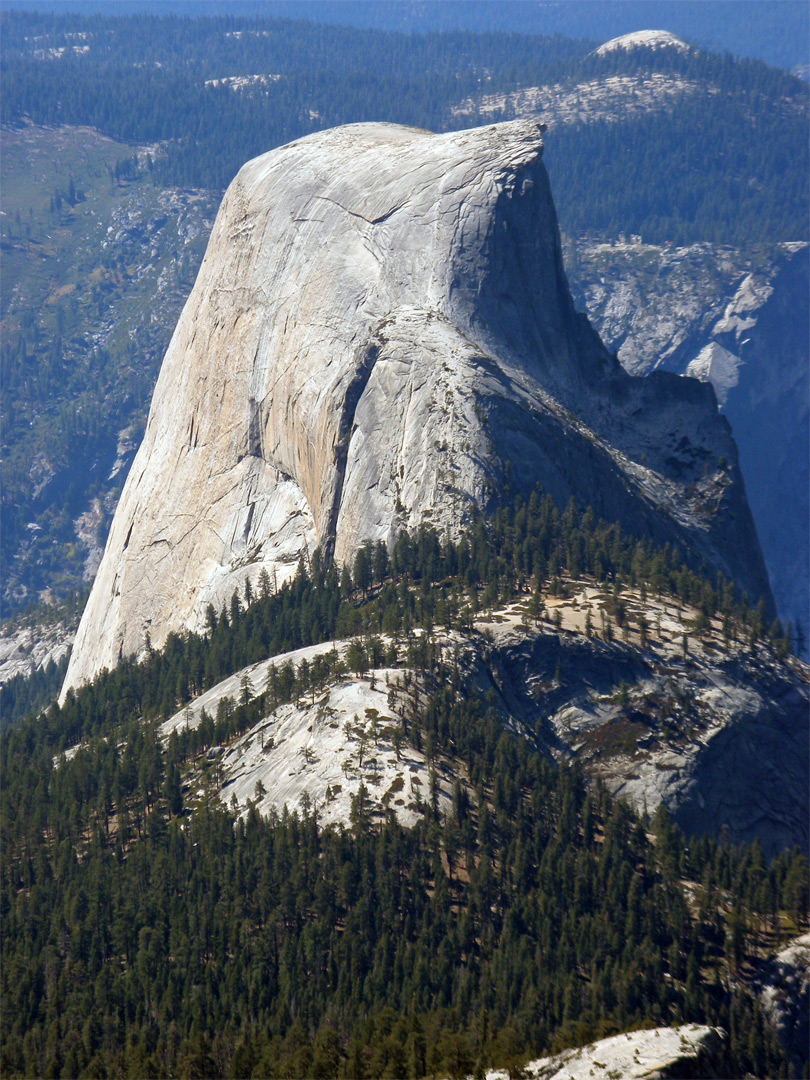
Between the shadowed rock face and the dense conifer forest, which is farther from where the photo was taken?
the shadowed rock face

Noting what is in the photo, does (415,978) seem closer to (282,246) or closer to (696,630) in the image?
(696,630)

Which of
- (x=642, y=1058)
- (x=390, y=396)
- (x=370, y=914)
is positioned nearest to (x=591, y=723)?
(x=370, y=914)

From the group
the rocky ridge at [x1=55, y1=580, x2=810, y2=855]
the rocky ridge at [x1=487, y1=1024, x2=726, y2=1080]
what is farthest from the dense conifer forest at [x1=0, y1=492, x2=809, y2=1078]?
the rocky ridge at [x1=487, y1=1024, x2=726, y2=1080]

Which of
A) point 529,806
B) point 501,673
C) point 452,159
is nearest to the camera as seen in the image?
point 529,806

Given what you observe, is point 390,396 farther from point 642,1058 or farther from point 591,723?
point 642,1058

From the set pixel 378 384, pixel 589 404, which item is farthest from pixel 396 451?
pixel 589 404

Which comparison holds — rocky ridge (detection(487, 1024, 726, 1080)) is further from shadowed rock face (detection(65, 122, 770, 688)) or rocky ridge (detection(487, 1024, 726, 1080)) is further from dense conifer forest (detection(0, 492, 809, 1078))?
shadowed rock face (detection(65, 122, 770, 688))
